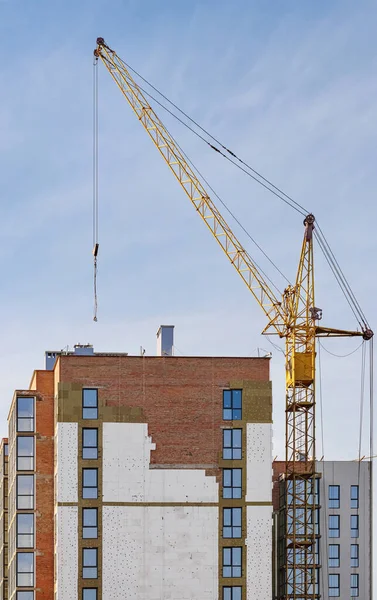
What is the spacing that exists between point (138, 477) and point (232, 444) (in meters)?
9.69

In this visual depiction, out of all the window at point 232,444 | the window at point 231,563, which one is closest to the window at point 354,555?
the window at point 231,563

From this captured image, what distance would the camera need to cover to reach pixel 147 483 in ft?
499

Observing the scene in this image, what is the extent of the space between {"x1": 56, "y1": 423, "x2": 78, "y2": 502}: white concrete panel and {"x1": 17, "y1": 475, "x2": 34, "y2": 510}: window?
16.4 feet

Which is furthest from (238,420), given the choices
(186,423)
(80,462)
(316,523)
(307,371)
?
(316,523)

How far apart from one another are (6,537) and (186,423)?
35.8 meters

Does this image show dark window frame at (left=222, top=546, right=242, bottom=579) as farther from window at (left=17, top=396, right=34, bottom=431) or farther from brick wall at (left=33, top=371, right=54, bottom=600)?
window at (left=17, top=396, right=34, bottom=431)

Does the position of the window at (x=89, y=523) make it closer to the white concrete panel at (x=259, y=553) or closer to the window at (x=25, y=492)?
the window at (x=25, y=492)

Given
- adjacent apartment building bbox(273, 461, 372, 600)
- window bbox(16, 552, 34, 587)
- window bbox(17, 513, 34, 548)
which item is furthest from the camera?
adjacent apartment building bbox(273, 461, 372, 600)

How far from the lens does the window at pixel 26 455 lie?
514ft

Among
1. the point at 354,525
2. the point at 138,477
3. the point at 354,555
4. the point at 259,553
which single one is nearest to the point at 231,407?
the point at 138,477

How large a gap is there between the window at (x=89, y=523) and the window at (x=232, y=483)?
12670mm

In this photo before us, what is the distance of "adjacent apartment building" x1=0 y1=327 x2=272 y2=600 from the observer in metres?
150

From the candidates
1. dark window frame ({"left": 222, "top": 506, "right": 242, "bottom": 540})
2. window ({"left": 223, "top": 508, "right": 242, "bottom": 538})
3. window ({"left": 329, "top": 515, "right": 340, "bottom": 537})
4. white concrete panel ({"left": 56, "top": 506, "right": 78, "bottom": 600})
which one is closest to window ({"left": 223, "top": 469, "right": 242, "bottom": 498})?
dark window frame ({"left": 222, "top": 506, "right": 242, "bottom": 540})

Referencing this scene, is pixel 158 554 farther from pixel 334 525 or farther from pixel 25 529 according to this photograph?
pixel 334 525
